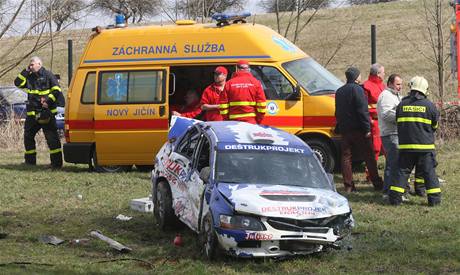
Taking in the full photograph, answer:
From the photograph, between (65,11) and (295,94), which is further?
(65,11)

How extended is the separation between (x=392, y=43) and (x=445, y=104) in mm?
23451

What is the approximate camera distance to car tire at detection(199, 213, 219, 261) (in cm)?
837

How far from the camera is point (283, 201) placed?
326 inches

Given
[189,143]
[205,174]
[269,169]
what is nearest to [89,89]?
[189,143]

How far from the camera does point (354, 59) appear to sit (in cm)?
3803

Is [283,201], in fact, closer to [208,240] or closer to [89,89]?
[208,240]

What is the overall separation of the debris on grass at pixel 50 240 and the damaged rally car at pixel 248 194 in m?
1.26

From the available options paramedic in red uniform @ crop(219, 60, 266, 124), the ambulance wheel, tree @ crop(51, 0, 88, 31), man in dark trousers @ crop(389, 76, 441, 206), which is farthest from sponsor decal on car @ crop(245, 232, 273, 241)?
tree @ crop(51, 0, 88, 31)

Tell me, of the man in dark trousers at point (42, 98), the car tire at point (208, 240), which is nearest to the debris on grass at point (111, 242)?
the car tire at point (208, 240)

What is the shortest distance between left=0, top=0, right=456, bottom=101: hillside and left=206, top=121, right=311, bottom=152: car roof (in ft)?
71.9

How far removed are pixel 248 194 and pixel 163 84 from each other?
643 centimetres

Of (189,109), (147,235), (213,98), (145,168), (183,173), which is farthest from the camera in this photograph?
(145,168)

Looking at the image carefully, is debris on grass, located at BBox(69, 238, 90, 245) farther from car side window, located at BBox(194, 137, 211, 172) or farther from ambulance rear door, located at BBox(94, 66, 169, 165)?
ambulance rear door, located at BBox(94, 66, 169, 165)

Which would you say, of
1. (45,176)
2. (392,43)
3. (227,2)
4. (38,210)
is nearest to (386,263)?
(38,210)
